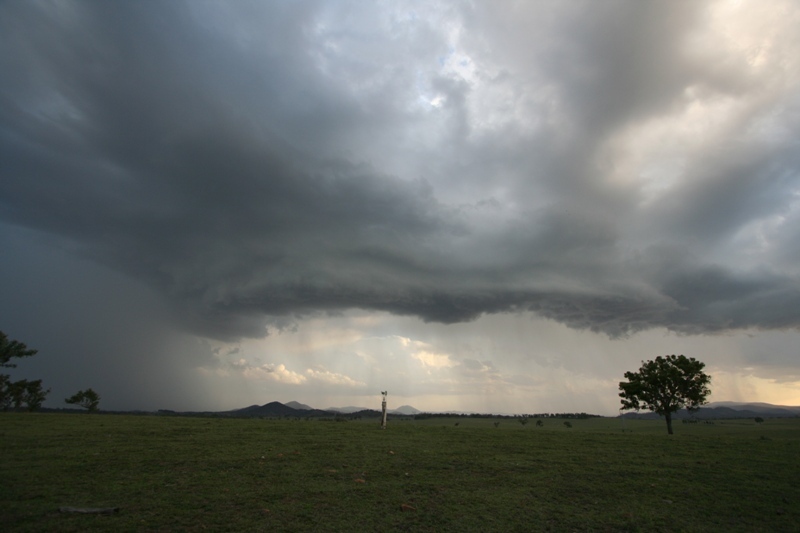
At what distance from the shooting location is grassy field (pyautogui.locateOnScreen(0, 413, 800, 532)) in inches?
424

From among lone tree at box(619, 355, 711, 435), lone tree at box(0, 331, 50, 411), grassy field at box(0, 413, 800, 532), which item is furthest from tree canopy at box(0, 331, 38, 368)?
lone tree at box(619, 355, 711, 435)

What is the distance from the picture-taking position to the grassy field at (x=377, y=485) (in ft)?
35.3

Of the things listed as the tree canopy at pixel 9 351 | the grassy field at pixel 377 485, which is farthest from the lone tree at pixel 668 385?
the tree canopy at pixel 9 351

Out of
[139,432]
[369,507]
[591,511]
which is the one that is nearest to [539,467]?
[591,511]

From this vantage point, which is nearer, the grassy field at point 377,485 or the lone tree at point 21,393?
the grassy field at point 377,485

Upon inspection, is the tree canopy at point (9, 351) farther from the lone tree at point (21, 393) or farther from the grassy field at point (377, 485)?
the grassy field at point (377, 485)

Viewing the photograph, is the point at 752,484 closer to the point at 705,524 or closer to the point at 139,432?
the point at 705,524

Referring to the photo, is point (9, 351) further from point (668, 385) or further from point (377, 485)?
point (668, 385)

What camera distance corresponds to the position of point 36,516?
32.6 feet

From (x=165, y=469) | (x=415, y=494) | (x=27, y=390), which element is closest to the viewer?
(x=415, y=494)

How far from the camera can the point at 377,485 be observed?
13.7m

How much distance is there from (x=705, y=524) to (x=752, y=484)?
18.2ft

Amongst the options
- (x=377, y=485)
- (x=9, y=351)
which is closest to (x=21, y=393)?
(x=9, y=351)

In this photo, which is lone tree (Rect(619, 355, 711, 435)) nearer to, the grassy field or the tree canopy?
the grassy field
